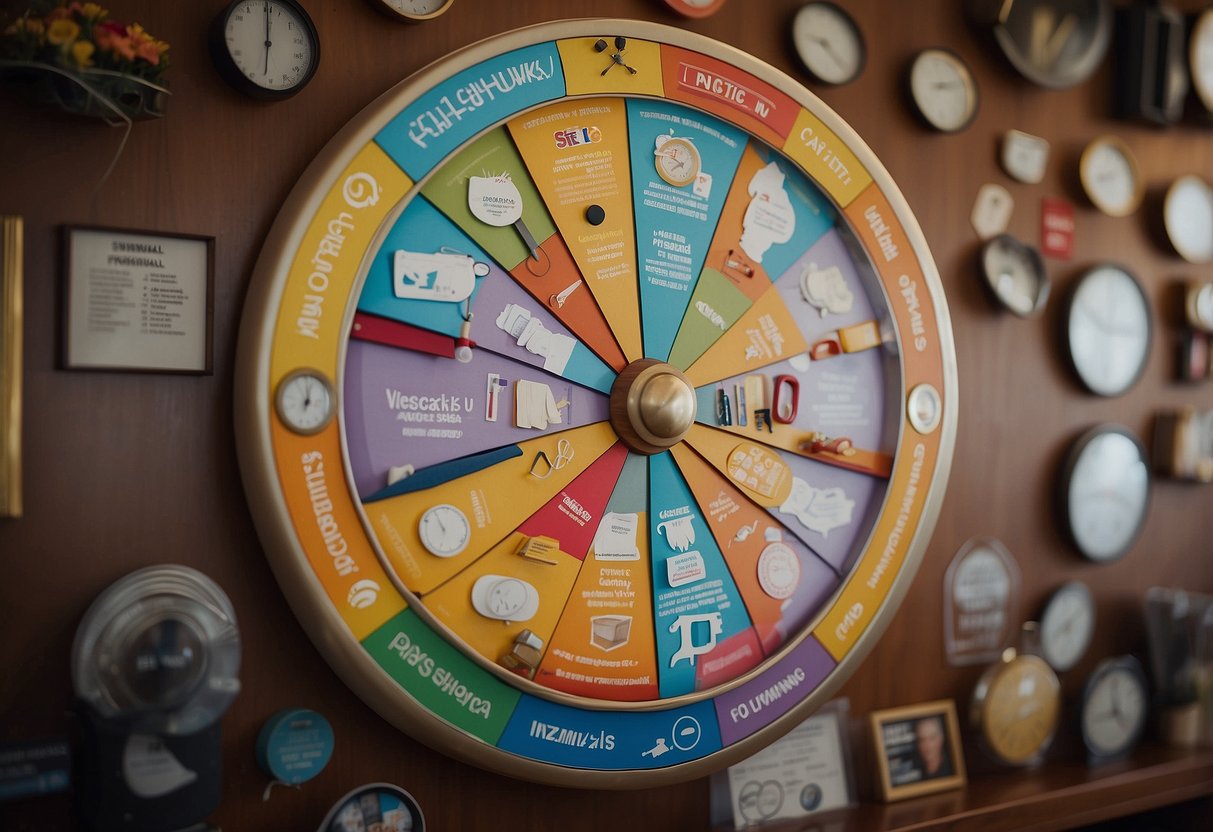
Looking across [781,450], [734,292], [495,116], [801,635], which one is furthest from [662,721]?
[495,116]

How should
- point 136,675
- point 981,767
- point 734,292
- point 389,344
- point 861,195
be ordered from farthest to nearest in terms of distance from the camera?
1. point 981,767
2. point 861,195
3. point 734,292
4. point 389,344
5. point 136,675

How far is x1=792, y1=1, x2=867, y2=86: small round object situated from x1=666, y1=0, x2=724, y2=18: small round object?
23cm

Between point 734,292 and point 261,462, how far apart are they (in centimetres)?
103

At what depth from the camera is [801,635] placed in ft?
7.16

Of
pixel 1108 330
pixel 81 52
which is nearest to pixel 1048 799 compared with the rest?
pixel 1108 330

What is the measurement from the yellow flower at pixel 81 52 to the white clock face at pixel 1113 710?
8.73 ft

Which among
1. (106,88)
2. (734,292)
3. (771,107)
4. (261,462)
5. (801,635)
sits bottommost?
(801,635)

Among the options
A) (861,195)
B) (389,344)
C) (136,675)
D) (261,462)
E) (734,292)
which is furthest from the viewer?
(861,195)

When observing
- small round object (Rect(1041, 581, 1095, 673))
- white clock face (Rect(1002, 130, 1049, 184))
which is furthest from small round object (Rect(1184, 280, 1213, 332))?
small round object (Rect(1041, 581, 1095, 673))

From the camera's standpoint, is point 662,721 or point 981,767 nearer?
point 662,721

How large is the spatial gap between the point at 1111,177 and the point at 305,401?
2.32 m

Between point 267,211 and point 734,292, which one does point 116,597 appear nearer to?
point 267,211

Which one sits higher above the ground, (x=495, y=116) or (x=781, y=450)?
(x=495, y=116)

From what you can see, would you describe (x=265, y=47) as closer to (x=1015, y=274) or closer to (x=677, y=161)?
(x=677, y=161)
